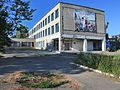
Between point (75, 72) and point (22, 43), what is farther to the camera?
point (22, 43)

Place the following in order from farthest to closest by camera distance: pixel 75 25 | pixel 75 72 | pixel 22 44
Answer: pixel 22 44
pixel 75 25
pixel 75 72

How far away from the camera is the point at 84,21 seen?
1064 inches

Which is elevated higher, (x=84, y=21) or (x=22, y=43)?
(x=84, y=21)

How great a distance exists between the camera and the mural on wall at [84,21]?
85.4 ft

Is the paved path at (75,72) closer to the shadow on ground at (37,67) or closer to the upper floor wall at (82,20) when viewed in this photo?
the shadow on ground at (37,67)

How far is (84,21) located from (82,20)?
0.72 metres

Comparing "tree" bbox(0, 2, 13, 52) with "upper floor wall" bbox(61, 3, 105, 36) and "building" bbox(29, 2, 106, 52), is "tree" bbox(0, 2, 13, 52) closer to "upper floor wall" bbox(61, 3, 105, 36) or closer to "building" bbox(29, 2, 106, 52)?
"building" bbox(29, 2, 106, 52)

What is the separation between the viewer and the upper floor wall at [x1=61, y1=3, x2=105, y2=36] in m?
24.4

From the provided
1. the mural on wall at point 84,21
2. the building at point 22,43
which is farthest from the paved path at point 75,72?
the building at point 22,43

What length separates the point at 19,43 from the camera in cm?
4706

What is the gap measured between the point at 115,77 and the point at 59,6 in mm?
21689

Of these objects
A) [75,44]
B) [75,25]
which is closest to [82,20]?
[75,25]

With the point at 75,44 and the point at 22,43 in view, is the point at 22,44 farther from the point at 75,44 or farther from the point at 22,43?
the point at 75,44

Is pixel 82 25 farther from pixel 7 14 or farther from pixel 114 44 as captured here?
pixel 7 14
